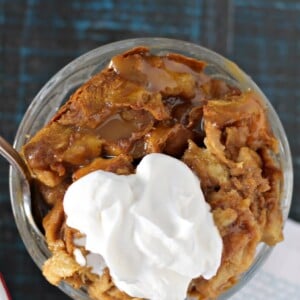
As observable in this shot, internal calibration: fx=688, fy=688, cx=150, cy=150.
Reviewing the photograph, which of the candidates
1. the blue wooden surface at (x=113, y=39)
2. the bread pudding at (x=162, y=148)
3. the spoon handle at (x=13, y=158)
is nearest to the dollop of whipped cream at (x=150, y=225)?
the bread pudding at (x=162, y=148)

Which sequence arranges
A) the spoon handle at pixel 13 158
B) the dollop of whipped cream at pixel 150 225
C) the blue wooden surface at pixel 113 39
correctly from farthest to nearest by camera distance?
the blue wooden surface at pixel 113 39
the spoon handle at pixel 13 158
the dollop of whipped cream at pixel 150 225

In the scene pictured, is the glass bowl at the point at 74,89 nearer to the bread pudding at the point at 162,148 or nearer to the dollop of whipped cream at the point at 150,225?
the bread pudding at the point at 162,148

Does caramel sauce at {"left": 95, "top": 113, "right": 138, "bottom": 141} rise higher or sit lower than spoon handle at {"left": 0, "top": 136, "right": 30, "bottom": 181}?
higher

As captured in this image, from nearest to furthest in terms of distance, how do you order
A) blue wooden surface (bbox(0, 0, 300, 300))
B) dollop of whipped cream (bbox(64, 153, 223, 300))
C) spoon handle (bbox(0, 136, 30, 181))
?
1. dollop of whipped cream (bbox(64, 153, 223, 300))
2. spoon handle (bbox(0, 136, 30, 181))
3. blue wooden surface (bbox(0, 0, 300, 300))

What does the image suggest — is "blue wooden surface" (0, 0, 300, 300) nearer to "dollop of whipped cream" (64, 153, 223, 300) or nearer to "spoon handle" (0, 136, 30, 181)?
"spoon handle" (0, 136, 30, 181)

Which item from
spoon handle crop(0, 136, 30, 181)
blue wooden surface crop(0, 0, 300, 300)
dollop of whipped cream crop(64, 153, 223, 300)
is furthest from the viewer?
blue wooden surface crop(0, 0, 300, 300)

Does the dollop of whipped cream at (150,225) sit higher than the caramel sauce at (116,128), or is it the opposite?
the caramel sauce at (116,128)

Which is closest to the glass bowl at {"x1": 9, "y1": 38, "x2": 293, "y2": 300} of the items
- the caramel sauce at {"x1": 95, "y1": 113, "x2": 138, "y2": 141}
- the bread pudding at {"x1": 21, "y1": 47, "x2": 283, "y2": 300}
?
the bread pudding at {"x1": 21, "y1": 47, "x2": 283, "y2": 300}
